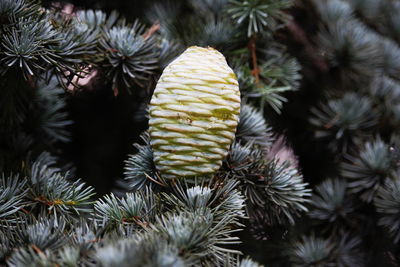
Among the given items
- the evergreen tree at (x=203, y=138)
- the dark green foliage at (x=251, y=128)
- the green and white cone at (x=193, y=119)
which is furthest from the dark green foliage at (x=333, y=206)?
the green and white cone at (x=193, y=119)

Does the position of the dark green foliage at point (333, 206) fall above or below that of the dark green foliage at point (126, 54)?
below

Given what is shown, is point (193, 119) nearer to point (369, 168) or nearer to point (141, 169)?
point (141, 169)

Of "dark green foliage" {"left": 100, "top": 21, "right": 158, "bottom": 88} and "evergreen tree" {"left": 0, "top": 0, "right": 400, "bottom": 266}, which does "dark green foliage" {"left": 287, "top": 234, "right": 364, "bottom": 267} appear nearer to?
"evergreen tree" {"left": 0, "top": 0, "right": 400, "bottom": 266}

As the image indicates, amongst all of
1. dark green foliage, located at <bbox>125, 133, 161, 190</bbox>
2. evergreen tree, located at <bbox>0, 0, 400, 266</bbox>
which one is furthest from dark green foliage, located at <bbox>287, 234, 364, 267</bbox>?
dark green foliage, located at <bbox>125, 133, 161, 190</bbox>

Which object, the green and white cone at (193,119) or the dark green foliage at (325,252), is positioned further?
the dark green foliage at (325,252)

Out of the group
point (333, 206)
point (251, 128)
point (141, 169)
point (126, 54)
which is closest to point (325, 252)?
point (333, 206)

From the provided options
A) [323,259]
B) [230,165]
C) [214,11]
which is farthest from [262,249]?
[214,11]

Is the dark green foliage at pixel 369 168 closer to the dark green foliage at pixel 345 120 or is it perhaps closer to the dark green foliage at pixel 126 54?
the dark green foliage at pixel 345 120

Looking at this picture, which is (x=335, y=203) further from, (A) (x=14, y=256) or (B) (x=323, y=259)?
(A) (x=14, y=256)
